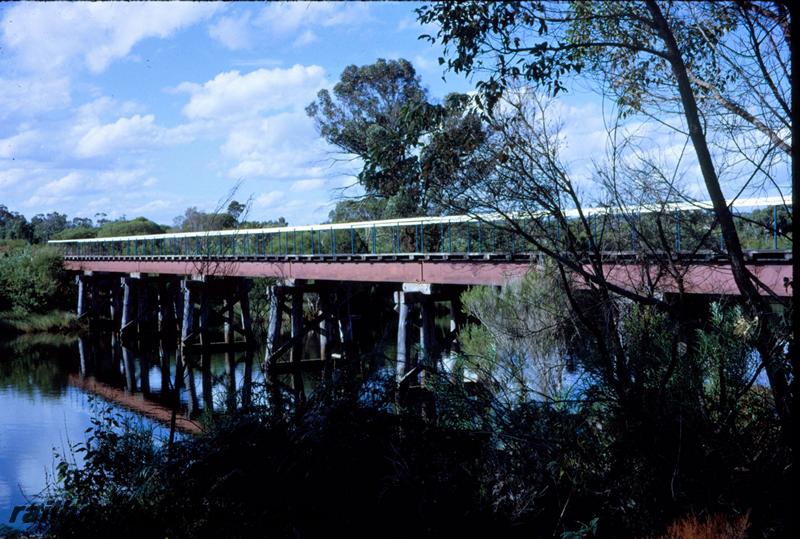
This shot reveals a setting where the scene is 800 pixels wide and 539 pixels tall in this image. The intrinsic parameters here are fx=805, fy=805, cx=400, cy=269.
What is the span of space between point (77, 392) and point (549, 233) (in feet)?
50.5

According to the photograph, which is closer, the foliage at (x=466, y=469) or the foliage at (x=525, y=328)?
the foliage at (x=466, y=469)

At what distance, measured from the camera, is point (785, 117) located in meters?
5.40

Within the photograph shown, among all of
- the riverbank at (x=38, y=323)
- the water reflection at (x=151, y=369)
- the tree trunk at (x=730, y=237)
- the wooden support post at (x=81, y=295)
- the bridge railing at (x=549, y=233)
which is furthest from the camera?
the wooden support post at (x=81, y=295)

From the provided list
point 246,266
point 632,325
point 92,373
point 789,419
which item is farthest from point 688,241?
point 92,373

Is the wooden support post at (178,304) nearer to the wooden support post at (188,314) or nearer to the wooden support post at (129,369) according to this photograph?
the wooden support post at (129,369)

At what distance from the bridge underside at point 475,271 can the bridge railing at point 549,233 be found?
0.63 feet

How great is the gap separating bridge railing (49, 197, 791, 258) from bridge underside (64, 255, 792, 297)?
0.19m

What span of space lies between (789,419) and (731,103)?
2456 mm

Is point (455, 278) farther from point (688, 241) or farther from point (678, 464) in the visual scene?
point (678, 464)

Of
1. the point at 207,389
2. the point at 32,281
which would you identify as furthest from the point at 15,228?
the point at 207,389

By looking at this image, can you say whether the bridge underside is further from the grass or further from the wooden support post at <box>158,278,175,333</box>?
the grass

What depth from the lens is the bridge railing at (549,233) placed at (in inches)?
225

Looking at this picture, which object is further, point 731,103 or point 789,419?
point 731,103

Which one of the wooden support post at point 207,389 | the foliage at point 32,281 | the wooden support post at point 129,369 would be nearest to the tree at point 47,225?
the foliage at point 32,281
